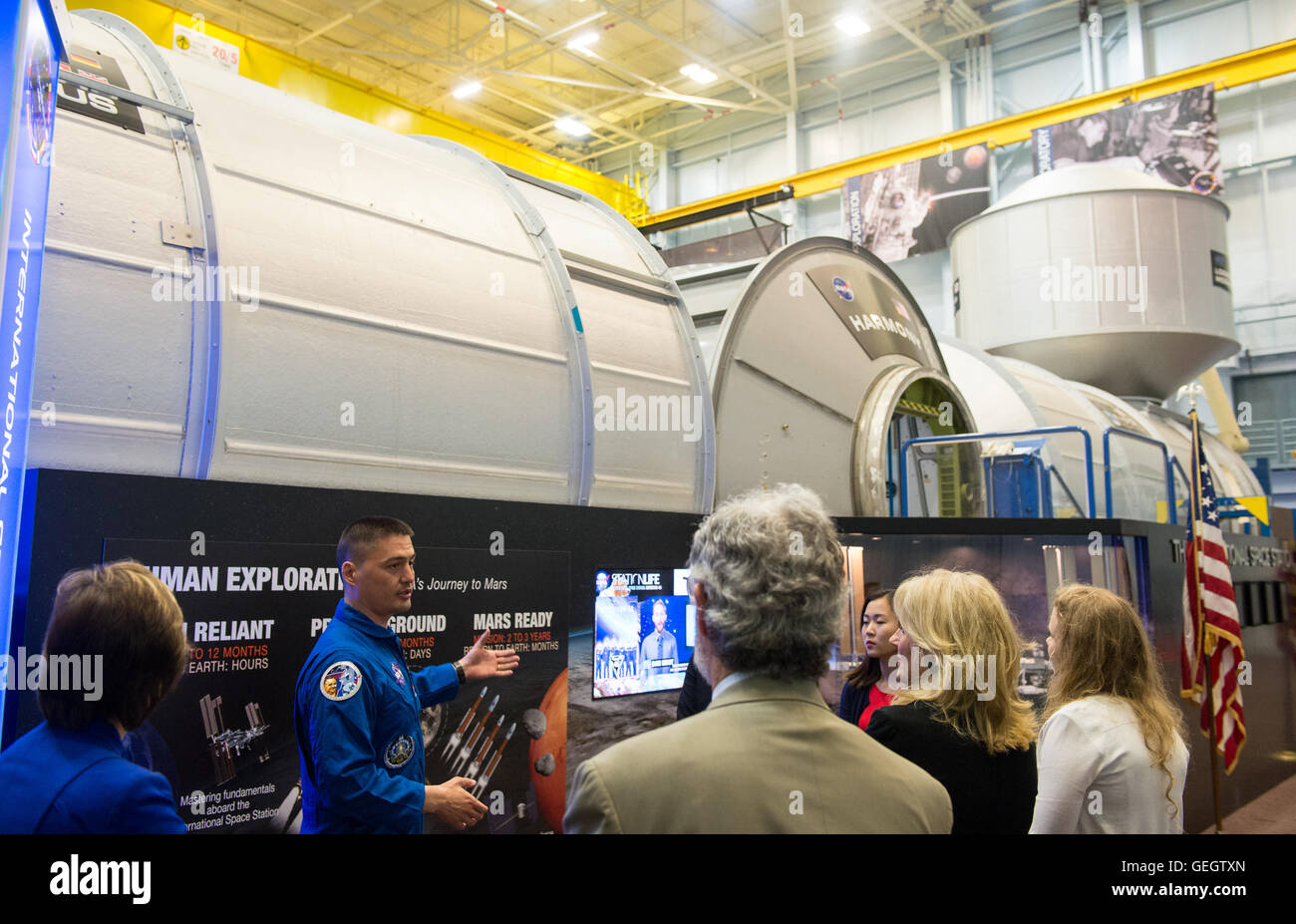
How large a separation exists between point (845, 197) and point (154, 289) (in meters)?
18.0

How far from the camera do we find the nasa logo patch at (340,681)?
3.14 meters

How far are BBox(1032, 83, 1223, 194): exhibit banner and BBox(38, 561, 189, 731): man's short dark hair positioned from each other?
16191 mm

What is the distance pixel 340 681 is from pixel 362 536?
2.13 ft

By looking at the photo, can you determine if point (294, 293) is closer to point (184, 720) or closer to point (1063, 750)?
point (184, 720)

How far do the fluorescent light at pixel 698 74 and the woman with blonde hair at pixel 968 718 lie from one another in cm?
1866

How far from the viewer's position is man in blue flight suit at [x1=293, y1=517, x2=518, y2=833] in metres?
3.07

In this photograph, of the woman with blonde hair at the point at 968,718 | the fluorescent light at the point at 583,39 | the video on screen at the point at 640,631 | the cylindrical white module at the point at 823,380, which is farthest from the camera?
the fluorescent light at the point at 583,39

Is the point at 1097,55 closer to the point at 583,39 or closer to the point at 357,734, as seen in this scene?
the point at 583,39

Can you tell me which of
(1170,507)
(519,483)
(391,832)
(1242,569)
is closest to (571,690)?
(519,483)

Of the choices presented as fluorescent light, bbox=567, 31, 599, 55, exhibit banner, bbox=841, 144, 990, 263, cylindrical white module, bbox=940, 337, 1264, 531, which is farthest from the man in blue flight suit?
fluorescent light, bbox=567, 31, 599, 55

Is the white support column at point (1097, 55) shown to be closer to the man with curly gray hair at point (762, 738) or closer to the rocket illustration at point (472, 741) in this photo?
the rocket illustration at point (472, 741)

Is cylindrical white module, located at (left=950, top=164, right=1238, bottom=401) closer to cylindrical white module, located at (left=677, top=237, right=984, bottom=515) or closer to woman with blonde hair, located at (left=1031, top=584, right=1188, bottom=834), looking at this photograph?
cylindrical white module, located at (left=677, top=237, right=984, bottom=515)

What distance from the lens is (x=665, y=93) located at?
20.4 m

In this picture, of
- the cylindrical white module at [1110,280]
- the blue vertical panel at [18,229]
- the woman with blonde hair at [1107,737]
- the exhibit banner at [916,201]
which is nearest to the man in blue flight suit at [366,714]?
the blue vertical panel at [18,229]
